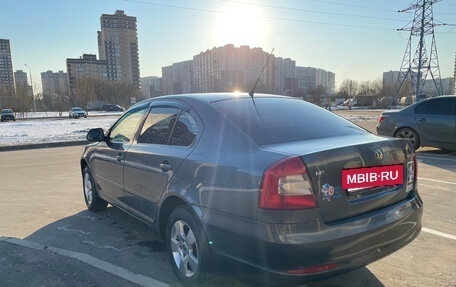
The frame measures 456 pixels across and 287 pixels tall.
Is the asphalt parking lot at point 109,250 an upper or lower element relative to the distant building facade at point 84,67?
lower

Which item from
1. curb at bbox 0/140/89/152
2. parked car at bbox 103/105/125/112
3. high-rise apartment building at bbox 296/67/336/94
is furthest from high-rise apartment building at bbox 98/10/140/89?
curb at bbox 0/140/89/152

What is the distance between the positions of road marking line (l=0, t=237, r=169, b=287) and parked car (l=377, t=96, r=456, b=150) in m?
8.37

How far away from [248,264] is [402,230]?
4.12ft

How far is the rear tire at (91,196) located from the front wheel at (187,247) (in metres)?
2.30

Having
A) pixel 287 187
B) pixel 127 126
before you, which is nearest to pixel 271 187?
pixel 287 187

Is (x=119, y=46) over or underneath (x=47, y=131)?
over

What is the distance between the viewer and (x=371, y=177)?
2.61 m

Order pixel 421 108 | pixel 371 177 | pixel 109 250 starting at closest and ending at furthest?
pixel 371 177 → pixel 109 250 → pixel 421 108

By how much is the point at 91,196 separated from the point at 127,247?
161cm

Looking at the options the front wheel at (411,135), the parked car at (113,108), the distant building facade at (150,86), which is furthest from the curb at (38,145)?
the distant building facade at (150,86)

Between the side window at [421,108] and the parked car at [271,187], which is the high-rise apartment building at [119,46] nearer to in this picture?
the side window at [421,108]

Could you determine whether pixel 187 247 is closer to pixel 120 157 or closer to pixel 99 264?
pixel 99 264

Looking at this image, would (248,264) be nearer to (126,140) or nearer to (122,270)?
(122,270)

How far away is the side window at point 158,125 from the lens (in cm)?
345
